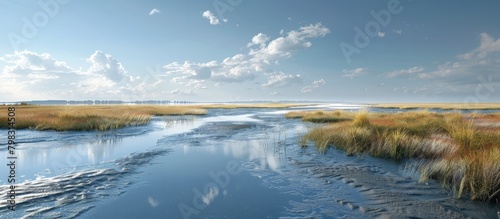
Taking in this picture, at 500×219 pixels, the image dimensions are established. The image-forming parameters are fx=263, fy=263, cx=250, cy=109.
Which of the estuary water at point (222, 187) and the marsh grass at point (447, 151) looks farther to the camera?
the marsh grass at point (447, 151)

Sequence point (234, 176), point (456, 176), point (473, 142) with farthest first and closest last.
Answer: point (473, 142) < point (234, 176) < point (456, 176)

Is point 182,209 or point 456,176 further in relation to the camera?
point 456,176

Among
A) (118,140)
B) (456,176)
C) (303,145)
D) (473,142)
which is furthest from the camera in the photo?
(118,140)

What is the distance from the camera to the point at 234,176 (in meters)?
10.2

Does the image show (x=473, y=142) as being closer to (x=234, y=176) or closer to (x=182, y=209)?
(x=234, y=176)

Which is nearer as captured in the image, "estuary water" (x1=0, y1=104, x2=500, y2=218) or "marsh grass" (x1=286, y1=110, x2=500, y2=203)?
"estuary water" (x1=0, y1=104, x2=500, y2=218)

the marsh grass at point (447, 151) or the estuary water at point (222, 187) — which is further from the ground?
the marsh grass at point (447, 151)

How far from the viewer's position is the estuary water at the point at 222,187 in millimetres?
6746

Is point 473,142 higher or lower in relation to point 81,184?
higher

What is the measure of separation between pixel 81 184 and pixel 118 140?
11.5 meters

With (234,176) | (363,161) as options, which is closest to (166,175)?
(234,176)

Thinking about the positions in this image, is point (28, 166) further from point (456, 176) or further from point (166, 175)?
point (456, 176)

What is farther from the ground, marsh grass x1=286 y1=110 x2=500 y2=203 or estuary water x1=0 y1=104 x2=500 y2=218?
marsh grass x1=286 y1=110 x2=500 y2=203

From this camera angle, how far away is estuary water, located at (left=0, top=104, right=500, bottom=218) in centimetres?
675
